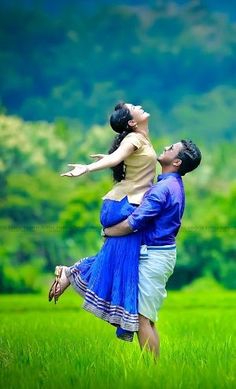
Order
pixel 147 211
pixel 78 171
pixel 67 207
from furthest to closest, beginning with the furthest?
pixel 67 207 → pixel 147 211 → pixel 78 171

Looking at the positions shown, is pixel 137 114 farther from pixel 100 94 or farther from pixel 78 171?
pixel 100 94

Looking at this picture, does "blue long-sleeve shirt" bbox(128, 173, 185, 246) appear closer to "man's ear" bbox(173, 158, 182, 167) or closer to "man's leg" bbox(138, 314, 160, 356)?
"man's ear" bbox(173, 158, 182, 167)

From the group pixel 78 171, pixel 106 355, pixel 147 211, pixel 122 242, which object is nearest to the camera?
pixel 78 171

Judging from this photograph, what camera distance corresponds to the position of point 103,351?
15.7ft

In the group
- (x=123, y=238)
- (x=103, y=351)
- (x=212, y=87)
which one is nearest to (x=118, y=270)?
(x=123, y=238)

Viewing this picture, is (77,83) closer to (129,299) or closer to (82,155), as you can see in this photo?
(82,155)

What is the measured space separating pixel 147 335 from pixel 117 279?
25 cm

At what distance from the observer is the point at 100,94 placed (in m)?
12.1

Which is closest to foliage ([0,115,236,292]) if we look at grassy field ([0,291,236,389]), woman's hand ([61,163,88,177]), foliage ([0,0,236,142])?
foliage ([0,0,236,142])

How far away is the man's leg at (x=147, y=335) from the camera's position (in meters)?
4.40

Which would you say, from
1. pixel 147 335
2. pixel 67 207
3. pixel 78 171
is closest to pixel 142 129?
pixel 78 171

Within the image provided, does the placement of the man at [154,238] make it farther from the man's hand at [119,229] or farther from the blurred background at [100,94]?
the blurred background at [100,94]

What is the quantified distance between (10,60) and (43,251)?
2.20m

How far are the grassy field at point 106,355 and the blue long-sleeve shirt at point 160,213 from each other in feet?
1.56
